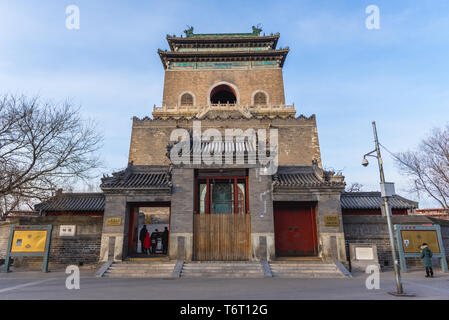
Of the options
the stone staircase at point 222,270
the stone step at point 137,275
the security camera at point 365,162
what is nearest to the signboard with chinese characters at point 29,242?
the stone step at point 137,275

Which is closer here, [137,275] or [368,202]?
[137,275]

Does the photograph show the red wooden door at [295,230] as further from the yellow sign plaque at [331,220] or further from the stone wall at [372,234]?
the stone wall at [372,234]

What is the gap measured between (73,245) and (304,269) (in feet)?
34.7

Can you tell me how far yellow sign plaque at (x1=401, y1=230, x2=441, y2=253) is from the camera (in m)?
12.2

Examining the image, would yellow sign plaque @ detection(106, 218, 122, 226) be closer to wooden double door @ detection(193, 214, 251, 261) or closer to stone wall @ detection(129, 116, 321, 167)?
wooden double door @ detection(193, 214, 251, 261)

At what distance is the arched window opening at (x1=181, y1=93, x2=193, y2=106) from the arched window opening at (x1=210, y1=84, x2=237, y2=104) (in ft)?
8.53

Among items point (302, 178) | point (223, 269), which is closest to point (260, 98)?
point (302, 178)

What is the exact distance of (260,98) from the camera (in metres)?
34.9

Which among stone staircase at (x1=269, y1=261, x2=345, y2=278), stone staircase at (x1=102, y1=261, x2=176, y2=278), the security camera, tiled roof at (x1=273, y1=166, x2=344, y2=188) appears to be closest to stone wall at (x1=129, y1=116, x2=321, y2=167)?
tiled roof at (x1=273, y1=166, x2=344, y2=188)

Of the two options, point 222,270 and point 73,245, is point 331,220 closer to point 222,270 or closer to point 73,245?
point 222,270

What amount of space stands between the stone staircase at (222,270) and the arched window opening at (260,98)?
25.9 metres

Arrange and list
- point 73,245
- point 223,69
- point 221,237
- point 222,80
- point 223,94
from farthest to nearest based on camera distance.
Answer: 1. point 223,94
2. point 223,69
3. point 222,80
4. point 73,245
5. point 221,237

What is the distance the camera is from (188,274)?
10672 mm

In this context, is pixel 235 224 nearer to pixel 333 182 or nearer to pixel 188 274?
pixel 188 274
